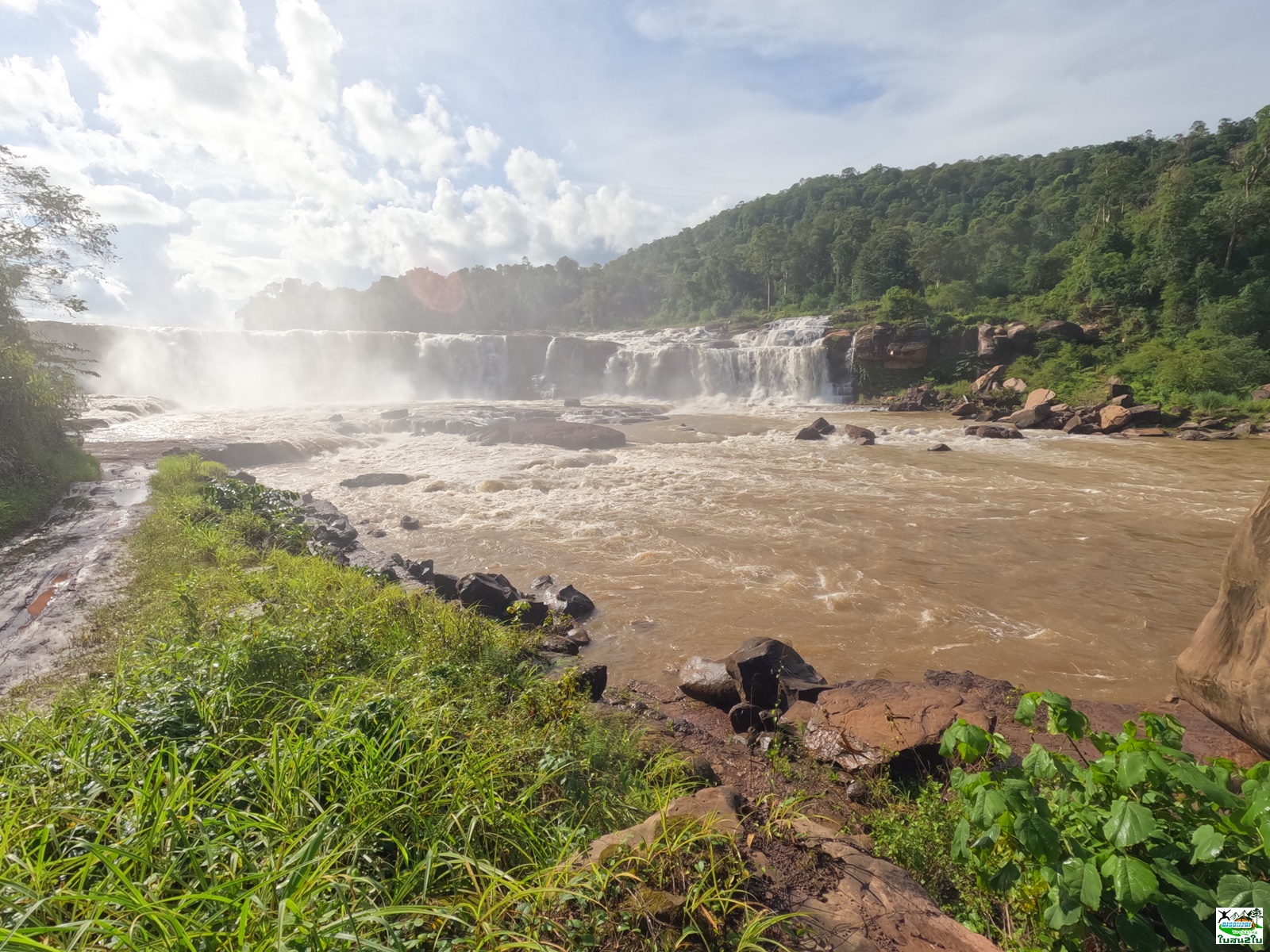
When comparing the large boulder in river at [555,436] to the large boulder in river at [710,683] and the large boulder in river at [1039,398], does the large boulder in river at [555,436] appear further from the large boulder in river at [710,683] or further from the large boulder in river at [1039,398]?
the large boulder in river at [1039,398]

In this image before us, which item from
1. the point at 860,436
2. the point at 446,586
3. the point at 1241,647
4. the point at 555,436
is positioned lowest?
the point at 446,586

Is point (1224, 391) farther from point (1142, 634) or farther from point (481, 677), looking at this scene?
point (481, 677)

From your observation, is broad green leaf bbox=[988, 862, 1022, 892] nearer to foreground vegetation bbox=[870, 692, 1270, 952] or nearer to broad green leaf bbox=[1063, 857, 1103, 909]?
foreground vegetation bbox=[870, 692, 1270, 952]

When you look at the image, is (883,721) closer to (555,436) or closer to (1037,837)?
(1037,837)

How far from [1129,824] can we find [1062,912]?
1.31 feet

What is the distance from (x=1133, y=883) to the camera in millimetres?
1602

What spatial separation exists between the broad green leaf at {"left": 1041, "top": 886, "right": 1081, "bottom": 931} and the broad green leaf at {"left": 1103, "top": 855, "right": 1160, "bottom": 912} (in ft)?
0.59

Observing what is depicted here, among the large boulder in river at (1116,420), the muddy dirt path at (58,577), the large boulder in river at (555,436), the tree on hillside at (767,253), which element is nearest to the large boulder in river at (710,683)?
the muddy dirt path at (58,577)

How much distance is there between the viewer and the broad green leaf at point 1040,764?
1993 millimetres

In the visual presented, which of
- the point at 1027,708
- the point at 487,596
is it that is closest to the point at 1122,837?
the point at 1027,708

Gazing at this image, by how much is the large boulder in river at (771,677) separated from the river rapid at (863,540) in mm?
872

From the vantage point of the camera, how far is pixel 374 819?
2.43 m

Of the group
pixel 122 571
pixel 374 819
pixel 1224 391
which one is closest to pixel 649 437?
pixel 122 571

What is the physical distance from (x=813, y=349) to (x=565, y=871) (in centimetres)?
3692
